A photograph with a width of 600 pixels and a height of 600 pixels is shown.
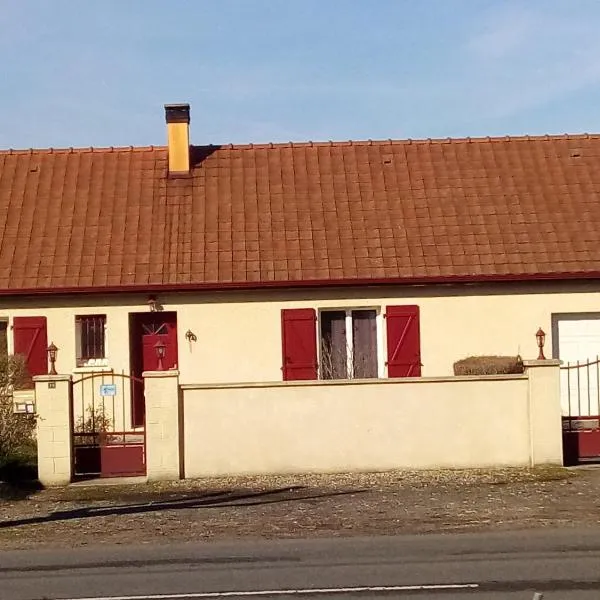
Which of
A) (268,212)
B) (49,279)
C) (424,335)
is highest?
(268,212)

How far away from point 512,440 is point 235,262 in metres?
6.34

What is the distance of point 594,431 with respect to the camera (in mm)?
14227

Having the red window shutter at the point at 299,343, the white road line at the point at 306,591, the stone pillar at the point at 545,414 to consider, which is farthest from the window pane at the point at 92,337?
the white road line at the point at 306,591

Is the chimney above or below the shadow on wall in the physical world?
above

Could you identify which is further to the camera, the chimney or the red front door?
the chimney

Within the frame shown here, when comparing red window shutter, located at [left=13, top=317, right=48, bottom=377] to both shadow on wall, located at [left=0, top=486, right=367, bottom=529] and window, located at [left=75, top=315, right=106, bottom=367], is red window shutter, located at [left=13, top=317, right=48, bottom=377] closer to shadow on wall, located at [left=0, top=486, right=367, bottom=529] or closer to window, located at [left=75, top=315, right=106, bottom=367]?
window, located at [left=75, top=315, right=106, bottom=367]

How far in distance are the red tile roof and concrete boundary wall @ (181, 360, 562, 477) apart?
386 cm

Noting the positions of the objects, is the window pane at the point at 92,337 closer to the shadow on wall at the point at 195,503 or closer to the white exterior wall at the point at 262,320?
the white exterior wall at the point at 262,320

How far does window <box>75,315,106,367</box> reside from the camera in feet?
58.7

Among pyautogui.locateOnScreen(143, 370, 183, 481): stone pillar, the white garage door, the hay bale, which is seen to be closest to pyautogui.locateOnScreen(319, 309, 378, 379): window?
the hay bale

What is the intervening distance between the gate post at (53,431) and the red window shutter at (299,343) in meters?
4.89

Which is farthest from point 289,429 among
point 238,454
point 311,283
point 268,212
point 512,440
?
point 268,212

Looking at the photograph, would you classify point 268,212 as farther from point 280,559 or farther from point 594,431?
point 280,559

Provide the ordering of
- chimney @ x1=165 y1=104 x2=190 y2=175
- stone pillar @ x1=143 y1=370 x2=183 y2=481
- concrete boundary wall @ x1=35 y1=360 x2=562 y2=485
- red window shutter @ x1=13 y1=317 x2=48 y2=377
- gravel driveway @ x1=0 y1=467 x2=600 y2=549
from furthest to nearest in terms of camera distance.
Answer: chimney @ x1=165 y1=104 x2=190 y2=175, red window shutter @ x1=13 y1=317 x2=48 y2=377, concrete boundary wall @ x1=35 y1=360 x2=562 y2=485, stone pillar @ x1=143 y1=370 x2=183 y2=481, gravel driveway @ x1=0 y1=467 x2=600 y2=549
